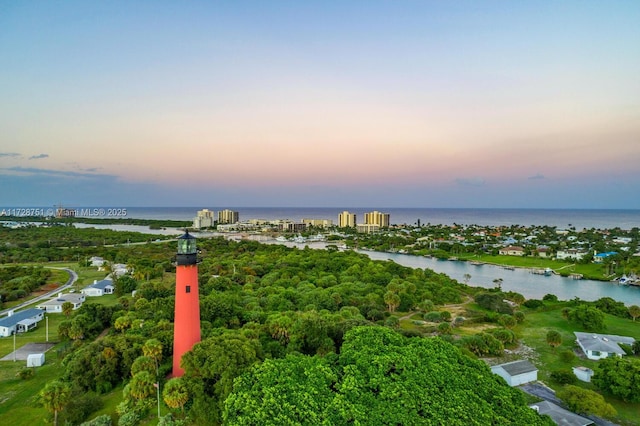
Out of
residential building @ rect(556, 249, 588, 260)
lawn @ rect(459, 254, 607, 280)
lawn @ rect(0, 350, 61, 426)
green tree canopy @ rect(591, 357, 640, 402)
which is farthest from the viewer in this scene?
residential building @ rect(556, 249, 588, 260)

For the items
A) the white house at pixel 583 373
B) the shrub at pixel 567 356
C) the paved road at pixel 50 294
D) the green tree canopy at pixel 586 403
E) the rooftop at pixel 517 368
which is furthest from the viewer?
the paved road at pixel 50 294

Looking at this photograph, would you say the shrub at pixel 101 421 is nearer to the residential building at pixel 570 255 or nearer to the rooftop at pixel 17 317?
the rooftop at pixel 17 317

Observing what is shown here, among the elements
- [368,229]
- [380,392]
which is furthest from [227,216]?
[380,392]

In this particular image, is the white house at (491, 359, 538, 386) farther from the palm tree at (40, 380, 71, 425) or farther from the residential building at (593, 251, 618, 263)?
the residential building at (593, 251, 618, 263)

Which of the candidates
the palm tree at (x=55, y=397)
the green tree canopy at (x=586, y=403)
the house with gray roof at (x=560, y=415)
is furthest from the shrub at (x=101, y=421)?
the green tree canopy at (x=586, y=403)

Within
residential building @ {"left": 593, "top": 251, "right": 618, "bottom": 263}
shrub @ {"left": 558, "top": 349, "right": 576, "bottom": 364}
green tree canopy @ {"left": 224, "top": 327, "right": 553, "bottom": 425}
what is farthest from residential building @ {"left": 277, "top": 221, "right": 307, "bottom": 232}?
green tree canopy @ {"left": 224, "top": 327, "right": 553, "bottom": 425}

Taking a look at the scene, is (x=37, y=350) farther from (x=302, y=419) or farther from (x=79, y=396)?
(x=302, y=419)
